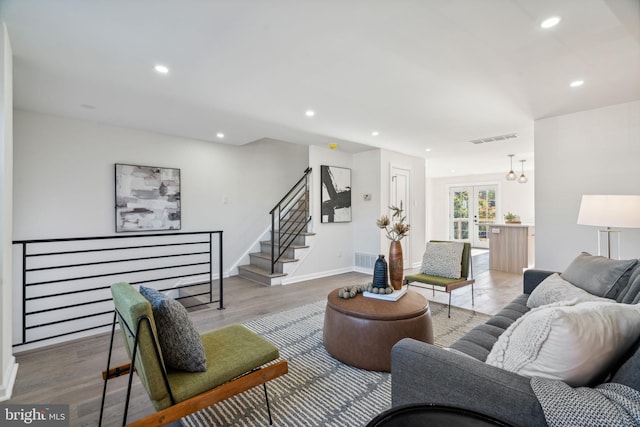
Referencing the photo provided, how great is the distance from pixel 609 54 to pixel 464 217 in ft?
27.7

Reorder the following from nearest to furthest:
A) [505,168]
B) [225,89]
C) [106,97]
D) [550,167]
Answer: [225,89] < [106,97] < [550,167] < [505,168]

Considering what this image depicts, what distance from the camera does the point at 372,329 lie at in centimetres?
215

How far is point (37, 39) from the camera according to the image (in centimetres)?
207

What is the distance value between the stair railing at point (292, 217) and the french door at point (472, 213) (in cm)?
652

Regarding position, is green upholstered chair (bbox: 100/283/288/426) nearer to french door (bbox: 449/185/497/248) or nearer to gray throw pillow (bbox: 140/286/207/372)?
gray throw pillow (bbox: 140/286/207/372)

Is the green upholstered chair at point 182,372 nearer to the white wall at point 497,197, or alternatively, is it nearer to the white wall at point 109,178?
the white wall at point 109,178

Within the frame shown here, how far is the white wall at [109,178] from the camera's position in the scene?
11.7 ft

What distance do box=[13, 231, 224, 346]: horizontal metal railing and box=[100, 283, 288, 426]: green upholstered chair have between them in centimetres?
172

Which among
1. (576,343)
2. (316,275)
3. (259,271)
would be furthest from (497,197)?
(576,343)

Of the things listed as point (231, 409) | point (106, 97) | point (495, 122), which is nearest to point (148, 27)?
point (106, 97)

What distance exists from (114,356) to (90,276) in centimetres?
123

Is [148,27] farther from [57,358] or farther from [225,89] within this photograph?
[57,358]

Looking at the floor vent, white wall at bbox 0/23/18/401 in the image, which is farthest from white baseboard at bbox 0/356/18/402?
the floor vent

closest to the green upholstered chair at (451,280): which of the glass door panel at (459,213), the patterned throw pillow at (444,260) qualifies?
the patterned throw pillow at (444,260)
